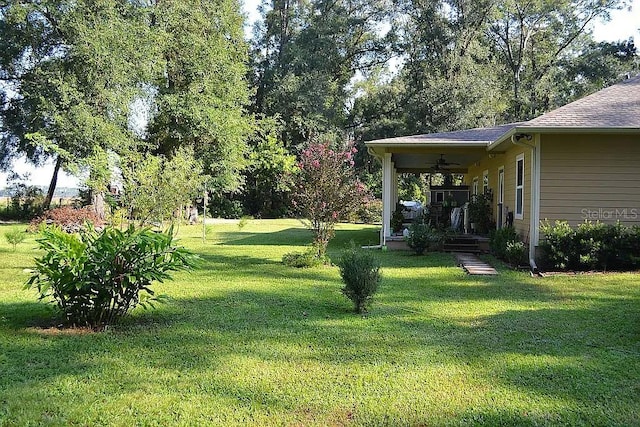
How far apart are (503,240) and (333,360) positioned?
7.30m

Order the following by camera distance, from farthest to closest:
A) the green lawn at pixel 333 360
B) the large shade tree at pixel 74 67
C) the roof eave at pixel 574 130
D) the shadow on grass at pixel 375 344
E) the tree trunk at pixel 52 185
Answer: the tree trunk at pixel 52 185
the large shade tree at pixel 74 67
the roof eave at pixel 574 130
the shadow on grass at pixel 375 344
the green lawn at pixel 333 360

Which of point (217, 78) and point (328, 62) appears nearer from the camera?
point (217, 78)

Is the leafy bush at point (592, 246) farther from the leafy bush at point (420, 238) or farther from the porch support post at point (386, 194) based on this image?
the porch support post at point (386, 194)

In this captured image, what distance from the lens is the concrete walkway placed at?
912cm

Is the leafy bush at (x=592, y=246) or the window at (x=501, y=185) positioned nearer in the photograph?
the leafy bush at (x=592, y=246)

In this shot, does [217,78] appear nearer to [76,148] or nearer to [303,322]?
[76,148]

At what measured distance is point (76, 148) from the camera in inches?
855

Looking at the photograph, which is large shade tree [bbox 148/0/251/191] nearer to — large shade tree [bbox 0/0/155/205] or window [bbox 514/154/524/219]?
large shade tree [bbox 0/0/155/205]

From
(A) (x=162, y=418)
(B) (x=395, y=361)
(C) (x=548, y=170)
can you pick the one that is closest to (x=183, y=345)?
(A) (x=162, y=418)

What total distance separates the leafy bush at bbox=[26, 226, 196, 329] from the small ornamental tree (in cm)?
479

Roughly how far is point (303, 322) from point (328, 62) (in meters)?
27.7

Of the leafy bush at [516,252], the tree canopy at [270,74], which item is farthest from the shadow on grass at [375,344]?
the tree canopy at [270,74]

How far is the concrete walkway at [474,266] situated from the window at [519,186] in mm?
1326

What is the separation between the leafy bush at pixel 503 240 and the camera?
10.3m
